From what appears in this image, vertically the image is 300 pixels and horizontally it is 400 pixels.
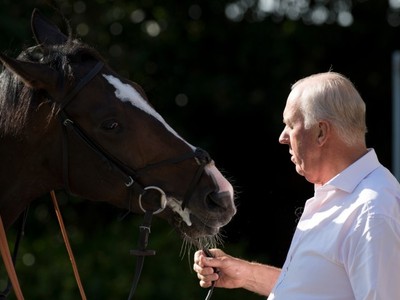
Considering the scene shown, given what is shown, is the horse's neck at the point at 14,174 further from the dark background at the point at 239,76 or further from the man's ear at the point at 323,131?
the dark background at the point at 239,76

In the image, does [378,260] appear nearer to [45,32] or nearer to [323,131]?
[323,131]

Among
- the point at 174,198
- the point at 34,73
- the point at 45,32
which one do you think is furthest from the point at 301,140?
the point at 45,32

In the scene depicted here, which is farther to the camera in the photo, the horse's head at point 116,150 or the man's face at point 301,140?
the horse's head at point 116,150

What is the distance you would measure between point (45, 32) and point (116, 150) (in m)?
0.73

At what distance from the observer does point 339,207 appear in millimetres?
2682

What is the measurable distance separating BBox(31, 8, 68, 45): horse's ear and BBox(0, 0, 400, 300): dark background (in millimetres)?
3992

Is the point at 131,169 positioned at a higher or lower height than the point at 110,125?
lower

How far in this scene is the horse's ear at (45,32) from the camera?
12.0 feet

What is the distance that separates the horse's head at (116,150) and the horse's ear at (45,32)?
0.77 feet

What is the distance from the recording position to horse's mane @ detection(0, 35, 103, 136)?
3.30 m

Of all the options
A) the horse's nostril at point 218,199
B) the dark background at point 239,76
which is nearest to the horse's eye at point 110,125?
the horse's nostril at point 218,199

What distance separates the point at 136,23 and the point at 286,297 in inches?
240

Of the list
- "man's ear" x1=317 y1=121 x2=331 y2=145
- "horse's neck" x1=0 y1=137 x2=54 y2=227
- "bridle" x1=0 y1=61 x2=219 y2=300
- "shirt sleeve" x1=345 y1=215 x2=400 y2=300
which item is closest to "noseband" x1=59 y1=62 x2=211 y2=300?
"bridle" x1=0 y1=61 x2=219 y2=300

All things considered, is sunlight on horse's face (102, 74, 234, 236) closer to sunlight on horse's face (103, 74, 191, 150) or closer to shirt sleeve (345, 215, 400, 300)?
sunlight on horse's face (103, 74, 191, 150)
